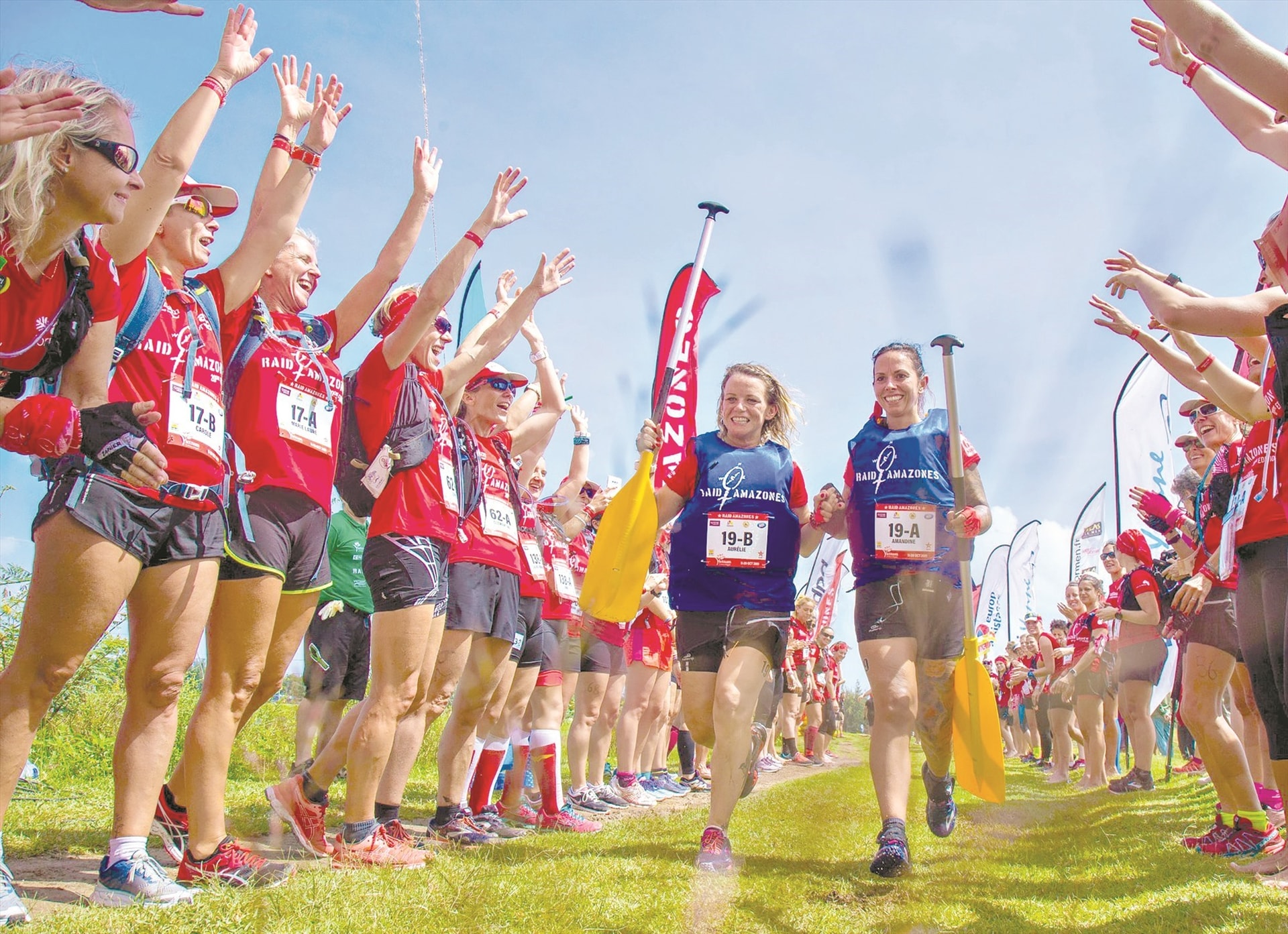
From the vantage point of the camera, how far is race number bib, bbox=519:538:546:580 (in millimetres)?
5785

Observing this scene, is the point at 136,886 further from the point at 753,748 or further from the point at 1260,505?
the point at 1260,505

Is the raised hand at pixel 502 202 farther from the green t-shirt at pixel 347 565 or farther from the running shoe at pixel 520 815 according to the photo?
the running shoe at pixel 520 815

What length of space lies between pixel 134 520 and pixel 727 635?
103 inches

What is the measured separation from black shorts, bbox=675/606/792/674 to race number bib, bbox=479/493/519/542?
41.7 inches

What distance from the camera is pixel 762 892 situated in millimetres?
3363

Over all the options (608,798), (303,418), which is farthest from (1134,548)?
(303,418)

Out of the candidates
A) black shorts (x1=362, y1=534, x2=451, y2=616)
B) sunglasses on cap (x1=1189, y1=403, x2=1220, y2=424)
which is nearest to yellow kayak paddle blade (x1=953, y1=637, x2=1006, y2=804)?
sunglasses on cap (x1=1189, y1=403, x2=1220, y2=424)

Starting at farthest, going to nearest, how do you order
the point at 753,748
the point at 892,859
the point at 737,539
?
1. the point at 737,539
2. the point at 753,748
3. the point at 892,859

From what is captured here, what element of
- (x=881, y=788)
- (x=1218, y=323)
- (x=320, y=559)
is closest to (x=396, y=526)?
(x=320, y=559)

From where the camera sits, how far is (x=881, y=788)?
164 inches

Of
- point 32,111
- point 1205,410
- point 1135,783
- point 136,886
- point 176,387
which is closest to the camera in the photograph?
point 32,111

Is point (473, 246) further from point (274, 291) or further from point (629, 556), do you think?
point (629, 556)

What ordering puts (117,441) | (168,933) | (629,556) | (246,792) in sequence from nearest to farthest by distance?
1. (168,933)
2. (117,441)
3. (629,556)
4. (246,792)

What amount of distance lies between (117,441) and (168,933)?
3.97 feet
